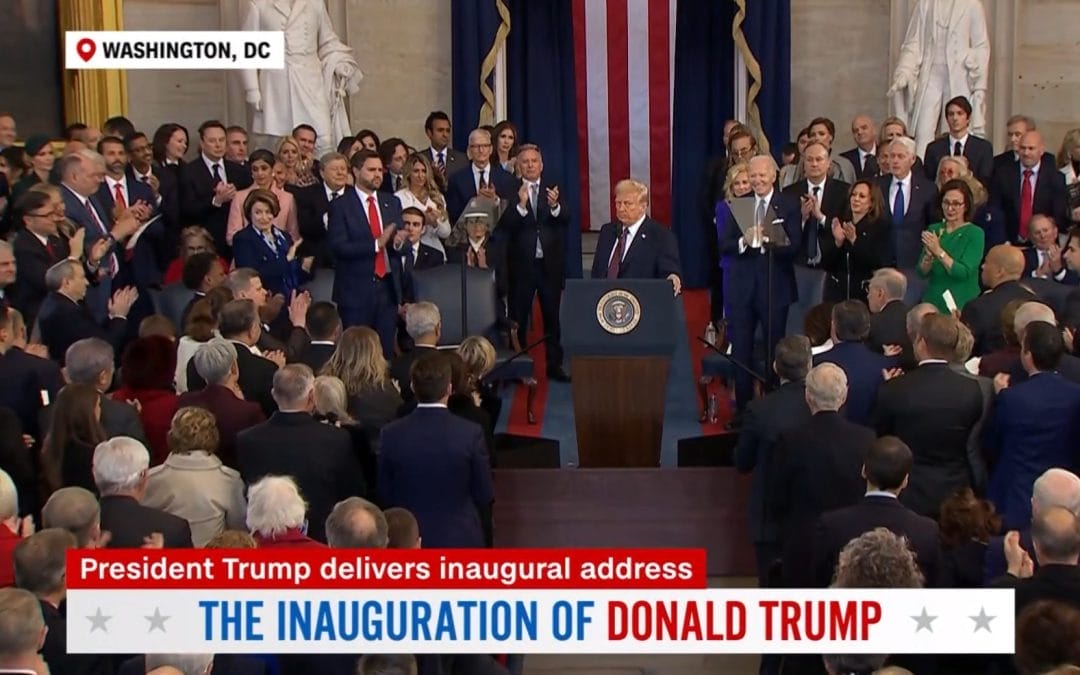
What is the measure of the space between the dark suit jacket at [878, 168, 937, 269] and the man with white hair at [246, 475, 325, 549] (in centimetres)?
510

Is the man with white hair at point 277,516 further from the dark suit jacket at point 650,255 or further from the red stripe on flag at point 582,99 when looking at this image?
the red stripe on flag at point 582,99

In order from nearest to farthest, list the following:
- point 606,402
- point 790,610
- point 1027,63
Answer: point 790,610 → point 606,402 → point 1027,63

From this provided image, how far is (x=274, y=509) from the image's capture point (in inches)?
193

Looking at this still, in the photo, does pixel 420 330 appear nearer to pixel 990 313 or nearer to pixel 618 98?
pixel 990 313

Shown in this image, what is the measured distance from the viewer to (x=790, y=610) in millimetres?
3863

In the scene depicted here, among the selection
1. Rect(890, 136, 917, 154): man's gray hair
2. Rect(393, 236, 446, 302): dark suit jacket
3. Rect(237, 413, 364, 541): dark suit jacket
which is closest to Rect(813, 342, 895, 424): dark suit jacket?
Rect(237, 413, 364, 541): dark suit jacket

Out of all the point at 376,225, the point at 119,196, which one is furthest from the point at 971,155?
the point at 119,196

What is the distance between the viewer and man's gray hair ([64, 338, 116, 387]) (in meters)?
6.11

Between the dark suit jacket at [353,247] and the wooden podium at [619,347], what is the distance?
5.35 feet

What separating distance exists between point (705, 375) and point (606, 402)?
149 centimetres

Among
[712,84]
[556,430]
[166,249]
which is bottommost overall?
[556,430]

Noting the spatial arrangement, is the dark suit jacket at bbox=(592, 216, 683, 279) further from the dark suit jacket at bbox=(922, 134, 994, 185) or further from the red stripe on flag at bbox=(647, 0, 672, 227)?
the red stripe on flag at bbox=(647, 0, 672, 227)

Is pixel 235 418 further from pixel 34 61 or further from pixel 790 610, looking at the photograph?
pixel 34 61

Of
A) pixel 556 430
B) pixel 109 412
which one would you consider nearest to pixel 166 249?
pixel 556 430
